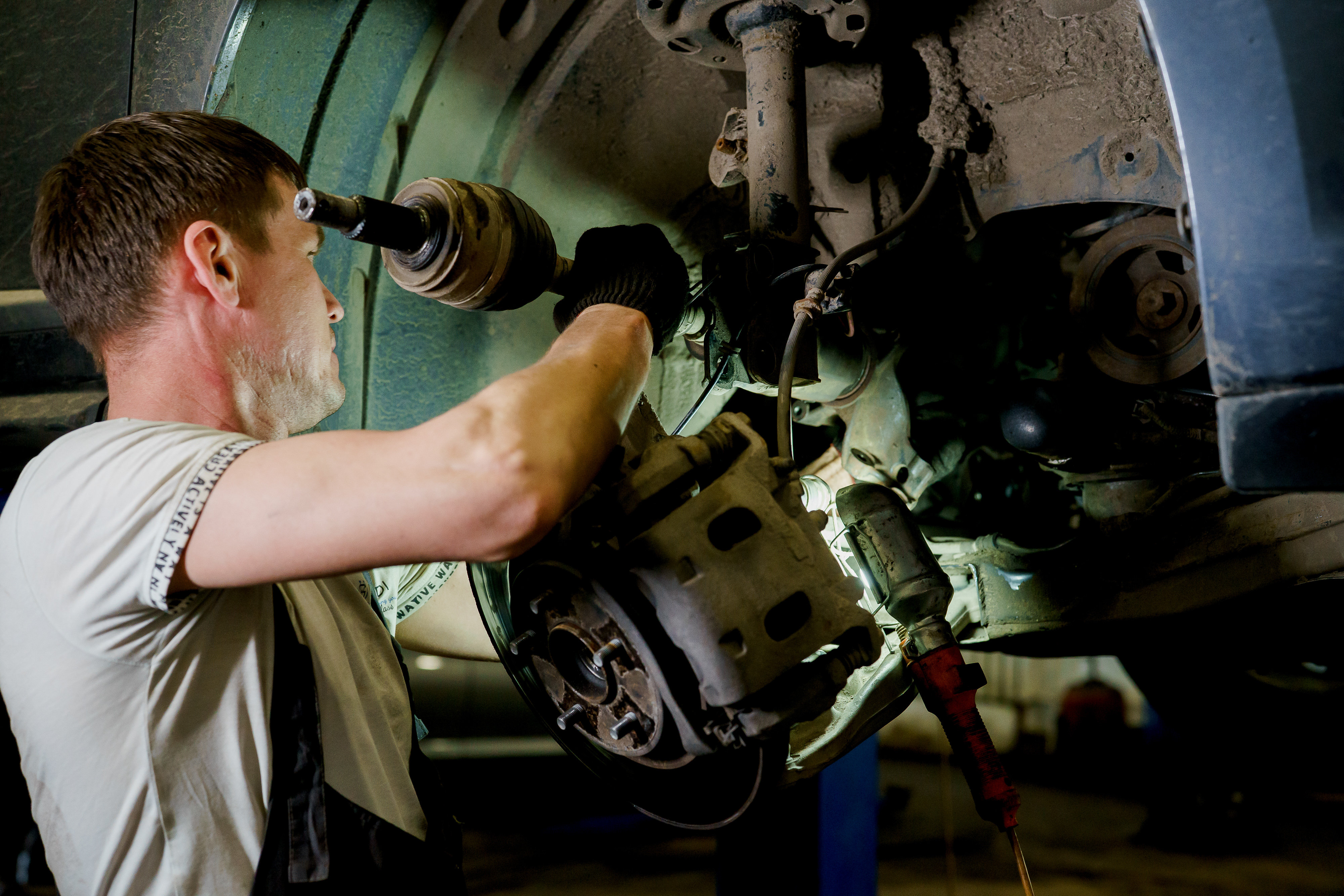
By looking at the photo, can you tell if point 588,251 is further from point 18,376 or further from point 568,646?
point 18,376

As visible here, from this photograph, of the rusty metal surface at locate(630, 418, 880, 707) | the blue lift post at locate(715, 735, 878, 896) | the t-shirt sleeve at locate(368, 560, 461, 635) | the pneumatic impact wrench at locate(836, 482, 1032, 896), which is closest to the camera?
the rusty metal surface at locate(630, 418, 880, 707)

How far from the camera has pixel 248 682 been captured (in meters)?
0.73

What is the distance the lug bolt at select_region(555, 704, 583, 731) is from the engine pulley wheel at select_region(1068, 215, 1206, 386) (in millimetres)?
729

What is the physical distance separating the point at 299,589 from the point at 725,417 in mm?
397

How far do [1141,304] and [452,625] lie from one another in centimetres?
95

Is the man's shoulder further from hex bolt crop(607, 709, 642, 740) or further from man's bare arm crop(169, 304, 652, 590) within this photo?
hex bolt crop(607, 709, 642, 740)

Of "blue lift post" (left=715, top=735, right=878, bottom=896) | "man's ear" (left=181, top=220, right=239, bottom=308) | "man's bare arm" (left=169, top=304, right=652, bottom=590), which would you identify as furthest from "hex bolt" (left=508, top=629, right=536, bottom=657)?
"blue lift post" (left=715, top=735, right=878, bottom=896)

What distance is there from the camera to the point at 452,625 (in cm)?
129

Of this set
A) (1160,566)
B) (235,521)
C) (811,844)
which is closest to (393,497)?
(235,521)

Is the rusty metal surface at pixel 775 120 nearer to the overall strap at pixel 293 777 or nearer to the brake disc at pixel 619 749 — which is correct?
the brake disc at pixel 619 749

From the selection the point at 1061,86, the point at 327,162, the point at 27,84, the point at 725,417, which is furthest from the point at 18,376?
the point at 1061,86

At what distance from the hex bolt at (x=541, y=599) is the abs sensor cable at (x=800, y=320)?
0.23 meters

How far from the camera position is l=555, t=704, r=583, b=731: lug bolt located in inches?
32.6

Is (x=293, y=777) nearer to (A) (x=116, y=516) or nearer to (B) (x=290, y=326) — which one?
(A) (x=116, y=516)
